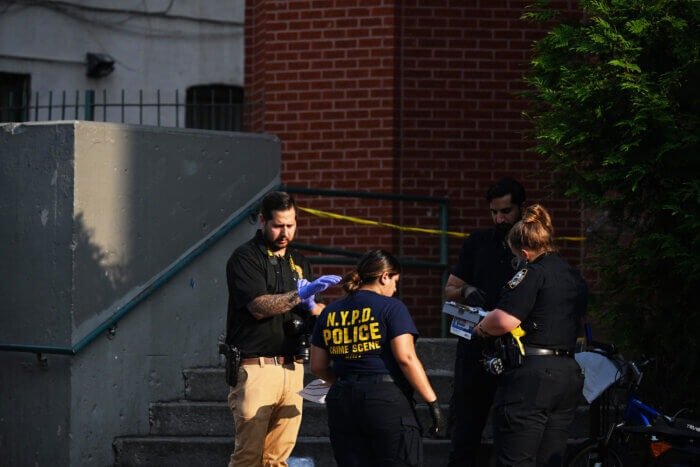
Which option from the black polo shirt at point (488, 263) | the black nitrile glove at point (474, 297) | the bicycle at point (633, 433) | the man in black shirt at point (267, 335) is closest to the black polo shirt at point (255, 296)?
the man in black shirt at point (267, 335)

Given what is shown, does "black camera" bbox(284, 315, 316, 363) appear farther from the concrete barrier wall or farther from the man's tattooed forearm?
the concrete barrier wall

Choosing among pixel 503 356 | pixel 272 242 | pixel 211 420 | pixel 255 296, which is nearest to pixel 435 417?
pixel 503 356

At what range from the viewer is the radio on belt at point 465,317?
536cm

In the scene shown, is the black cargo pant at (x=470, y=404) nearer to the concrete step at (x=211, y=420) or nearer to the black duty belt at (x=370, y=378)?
the black duty belt at (x=370, y=378)

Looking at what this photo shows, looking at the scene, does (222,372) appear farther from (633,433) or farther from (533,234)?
(533,234)

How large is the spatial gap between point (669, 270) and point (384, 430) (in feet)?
7.97

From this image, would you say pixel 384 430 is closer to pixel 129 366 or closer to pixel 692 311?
pixel 692 311

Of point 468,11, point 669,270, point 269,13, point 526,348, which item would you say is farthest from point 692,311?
point 269,13

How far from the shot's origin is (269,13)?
9703mm

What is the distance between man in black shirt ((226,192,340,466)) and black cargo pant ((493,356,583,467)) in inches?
45.7

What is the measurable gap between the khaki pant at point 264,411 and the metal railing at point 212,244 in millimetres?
2129

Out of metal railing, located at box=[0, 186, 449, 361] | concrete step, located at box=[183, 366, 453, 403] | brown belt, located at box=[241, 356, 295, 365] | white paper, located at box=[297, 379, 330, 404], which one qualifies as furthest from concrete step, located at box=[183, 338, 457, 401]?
white paper, located at box=[297, 379, 330, 404]

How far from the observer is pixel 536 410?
4.89m

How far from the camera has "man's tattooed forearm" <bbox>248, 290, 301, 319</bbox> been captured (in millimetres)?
5355
